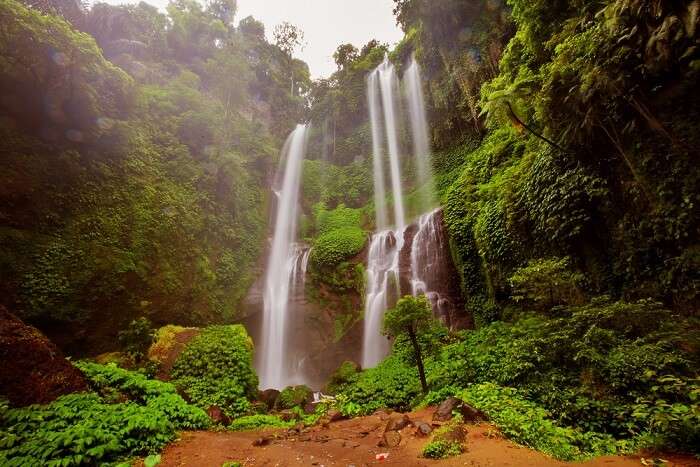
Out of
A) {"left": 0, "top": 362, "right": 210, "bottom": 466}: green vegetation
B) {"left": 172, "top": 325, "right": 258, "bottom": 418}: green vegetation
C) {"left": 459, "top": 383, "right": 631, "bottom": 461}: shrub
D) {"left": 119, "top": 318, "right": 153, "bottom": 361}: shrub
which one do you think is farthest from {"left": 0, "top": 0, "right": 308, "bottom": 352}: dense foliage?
{"left": 459, "top": 383, "right": 631, "bottom": 461}: shrub

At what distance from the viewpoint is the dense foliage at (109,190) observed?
1007 centimetres

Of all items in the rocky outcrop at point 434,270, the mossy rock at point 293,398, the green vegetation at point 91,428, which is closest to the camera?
the green vegetation at point 91,428

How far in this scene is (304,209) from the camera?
2438 centimetres

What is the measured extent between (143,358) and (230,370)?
2.70 metres

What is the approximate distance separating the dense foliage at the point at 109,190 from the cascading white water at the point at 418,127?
1113 cm

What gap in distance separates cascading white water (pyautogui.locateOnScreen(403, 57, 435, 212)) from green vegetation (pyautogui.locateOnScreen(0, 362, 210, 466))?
59.0 feet

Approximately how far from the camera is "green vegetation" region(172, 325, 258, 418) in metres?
8.87

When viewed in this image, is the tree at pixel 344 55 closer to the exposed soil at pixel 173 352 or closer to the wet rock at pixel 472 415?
the exposed soil at pixel 173 352

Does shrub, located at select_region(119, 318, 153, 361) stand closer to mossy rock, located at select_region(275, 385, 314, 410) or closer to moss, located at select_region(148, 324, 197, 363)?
moss, located at select_region(148, 324, 197, 363)

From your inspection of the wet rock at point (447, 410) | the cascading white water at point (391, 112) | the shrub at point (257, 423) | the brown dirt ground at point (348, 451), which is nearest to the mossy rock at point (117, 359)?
the shrub at point (257, 423)

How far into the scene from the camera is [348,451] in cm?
455

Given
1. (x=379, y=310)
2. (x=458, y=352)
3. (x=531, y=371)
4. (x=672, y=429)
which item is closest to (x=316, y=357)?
(x=379, y=310)

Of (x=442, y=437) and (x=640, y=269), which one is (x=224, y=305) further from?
(x=640, y=269)

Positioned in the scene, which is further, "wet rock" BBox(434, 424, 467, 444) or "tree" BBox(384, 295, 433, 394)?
"tree" BBox(384, 295, 433, 394)
